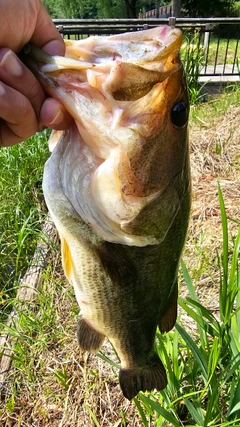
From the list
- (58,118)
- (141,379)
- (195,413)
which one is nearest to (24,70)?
(58,118)

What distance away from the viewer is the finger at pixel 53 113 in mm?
1066

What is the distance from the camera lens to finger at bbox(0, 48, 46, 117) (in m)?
1.01

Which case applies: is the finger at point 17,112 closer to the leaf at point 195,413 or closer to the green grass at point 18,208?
the leaf at point 195,413

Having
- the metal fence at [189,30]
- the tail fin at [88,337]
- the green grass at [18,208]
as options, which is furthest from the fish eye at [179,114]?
the metal fence at [189,30]

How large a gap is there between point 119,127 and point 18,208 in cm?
248

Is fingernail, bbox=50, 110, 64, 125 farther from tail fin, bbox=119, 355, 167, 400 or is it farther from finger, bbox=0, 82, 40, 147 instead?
tail fin, bbox=119, 355, 167, 400

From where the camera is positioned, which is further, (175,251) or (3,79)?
(175,251)

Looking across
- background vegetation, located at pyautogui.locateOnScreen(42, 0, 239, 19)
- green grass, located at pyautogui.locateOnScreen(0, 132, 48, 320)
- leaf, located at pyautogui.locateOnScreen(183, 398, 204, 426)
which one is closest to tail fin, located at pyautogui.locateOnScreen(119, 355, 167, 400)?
leaf, located at pyautogui.locateOnScreen(183, 398, 204, 426)

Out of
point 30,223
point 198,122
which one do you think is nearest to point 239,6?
point 198,122

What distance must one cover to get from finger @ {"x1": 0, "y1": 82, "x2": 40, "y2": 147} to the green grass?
66.0 inches

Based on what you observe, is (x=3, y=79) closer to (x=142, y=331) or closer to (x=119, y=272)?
(x=119, y=272)

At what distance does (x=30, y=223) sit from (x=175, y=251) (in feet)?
7.53

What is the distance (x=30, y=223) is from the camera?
3.42 m

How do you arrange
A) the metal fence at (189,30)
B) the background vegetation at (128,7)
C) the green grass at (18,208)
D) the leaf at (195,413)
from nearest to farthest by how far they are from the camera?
the leaf at (195,413) < the green grass at (18,208) < the metal fence at (189,30) < the background vegetation at (128,7)
